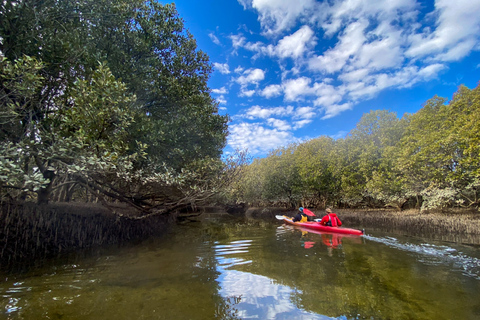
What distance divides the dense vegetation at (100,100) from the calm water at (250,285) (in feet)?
7.46

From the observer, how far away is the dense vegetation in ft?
16.3

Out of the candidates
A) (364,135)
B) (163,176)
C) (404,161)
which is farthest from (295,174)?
(163,176)

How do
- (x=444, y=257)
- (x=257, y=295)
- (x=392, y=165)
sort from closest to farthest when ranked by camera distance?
1. (x=257, y=295)
2. (x=444, y=257)
3. (x=392, y=165)

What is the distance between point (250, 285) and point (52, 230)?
7.76 m

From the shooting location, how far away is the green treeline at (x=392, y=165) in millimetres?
16133

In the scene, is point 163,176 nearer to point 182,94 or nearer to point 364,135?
point 182,94

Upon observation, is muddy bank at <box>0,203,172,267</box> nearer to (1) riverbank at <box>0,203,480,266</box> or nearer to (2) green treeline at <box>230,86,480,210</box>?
(1) riverbank at <box>0,203,480,266</box>

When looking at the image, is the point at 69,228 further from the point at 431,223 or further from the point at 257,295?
the point at 431,223

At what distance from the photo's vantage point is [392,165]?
22.0 metres

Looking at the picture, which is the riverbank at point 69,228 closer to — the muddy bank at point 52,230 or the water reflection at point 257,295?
the muddy bank at point 52,230

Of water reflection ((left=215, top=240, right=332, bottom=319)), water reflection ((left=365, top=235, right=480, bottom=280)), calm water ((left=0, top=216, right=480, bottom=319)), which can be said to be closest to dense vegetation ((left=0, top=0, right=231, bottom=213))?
calm water ((left=0, top=216, right=480, bottom=319))

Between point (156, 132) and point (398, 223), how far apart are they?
17.9 metres

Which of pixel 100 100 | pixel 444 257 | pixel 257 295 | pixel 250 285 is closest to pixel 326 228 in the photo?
pixel 444 257

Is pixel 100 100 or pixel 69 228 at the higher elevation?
Result: pixel 100 100
